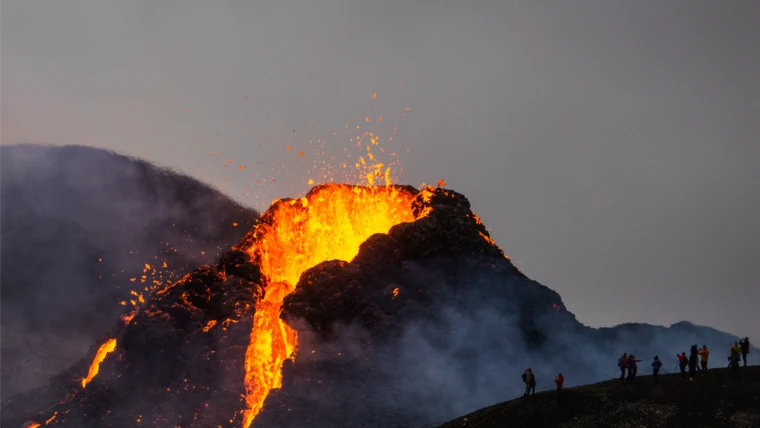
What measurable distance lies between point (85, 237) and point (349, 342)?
350ft

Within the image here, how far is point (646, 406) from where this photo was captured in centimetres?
5559

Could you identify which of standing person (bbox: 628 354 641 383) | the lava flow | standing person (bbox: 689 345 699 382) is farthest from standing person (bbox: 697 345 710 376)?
the lava flow

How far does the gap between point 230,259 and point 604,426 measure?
190 ft

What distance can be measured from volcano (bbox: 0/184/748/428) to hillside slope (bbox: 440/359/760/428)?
647 inches

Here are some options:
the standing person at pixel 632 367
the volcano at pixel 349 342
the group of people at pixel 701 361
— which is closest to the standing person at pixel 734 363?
the group of people at pixel 701 361

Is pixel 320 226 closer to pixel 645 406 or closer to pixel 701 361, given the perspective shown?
pixel 645 406

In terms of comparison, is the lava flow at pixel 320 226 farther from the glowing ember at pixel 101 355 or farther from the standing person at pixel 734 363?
the standing person at pixel 734 363

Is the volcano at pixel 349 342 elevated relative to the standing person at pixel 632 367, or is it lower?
elevated

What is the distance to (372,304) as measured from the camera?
293 feet

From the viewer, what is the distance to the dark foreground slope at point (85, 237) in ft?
515

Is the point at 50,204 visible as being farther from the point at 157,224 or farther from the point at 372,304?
the point at 372,304

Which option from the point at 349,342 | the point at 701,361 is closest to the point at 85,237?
the point at 349,342

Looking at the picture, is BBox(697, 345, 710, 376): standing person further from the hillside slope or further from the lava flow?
the lava flow

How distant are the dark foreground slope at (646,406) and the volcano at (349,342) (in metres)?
16.5
